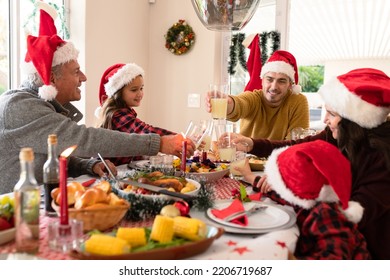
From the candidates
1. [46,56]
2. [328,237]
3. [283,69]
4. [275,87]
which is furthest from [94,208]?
[283,69]

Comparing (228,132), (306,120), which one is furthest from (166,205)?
(306,120)

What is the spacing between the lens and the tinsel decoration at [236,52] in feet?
11.7

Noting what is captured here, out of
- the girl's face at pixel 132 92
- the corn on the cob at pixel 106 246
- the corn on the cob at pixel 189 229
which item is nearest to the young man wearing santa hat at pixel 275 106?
the girl's face at pixel 132 92

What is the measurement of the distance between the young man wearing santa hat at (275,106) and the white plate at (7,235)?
187cm

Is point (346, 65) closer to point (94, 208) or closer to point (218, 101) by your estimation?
point (218, 101)

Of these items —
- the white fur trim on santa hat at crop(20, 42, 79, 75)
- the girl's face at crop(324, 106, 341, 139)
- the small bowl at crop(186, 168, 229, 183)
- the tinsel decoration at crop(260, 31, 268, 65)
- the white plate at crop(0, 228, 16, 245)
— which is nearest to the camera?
the white plate at crop(0, 228, 16, 245)

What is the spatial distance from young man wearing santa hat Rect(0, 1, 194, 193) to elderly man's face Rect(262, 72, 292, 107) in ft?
3.73

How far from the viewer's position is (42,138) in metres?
1.50

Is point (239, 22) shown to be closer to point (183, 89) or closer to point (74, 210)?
point (74, 210)

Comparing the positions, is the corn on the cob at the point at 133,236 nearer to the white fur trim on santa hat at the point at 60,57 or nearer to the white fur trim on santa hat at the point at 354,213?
the white fur trim on santa hat at the point at 354,213

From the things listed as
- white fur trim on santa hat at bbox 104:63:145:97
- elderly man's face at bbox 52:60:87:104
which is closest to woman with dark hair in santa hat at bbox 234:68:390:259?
elderly man's face at bbox 52:60:87:104

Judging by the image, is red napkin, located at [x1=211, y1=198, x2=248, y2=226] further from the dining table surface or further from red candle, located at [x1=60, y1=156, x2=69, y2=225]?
red candle, located at [x1=60, y1=156, x2=69, y2=225]

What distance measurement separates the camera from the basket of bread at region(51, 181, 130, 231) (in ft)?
2.92
